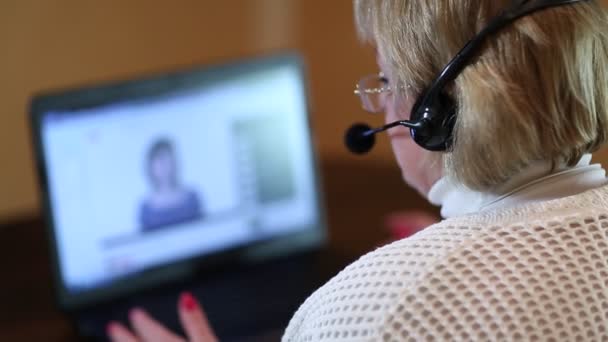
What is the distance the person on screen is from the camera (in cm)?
137

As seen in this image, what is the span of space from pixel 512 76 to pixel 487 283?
17cm

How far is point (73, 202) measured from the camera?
1308 millimetres

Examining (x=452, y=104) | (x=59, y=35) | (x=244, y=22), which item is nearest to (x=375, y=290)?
(x=452, y=104)

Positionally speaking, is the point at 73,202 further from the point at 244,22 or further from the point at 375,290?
the point at 244,22

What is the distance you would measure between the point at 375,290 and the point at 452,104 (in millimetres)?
173

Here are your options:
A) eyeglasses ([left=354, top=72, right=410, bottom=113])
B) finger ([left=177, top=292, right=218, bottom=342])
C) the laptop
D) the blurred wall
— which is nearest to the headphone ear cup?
→ eyeglasses ([left=354, top=72, right=410, bottom=113])

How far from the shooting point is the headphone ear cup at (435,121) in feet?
2.49

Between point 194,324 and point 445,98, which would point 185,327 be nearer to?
point 194,324

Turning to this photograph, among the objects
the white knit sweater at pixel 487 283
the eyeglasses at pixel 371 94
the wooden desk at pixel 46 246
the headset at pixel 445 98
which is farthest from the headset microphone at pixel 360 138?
the wooden desk at pixel 46 246

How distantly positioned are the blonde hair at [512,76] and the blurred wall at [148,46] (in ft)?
3.10

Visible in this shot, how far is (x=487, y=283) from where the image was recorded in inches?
27.3

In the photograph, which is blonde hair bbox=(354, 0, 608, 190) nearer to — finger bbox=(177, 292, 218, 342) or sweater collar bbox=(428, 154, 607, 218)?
sweater collar bbox=(428, 154, 607, 218)

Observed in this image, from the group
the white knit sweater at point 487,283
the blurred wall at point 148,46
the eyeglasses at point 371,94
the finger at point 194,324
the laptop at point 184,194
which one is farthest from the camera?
the blurred wall at point 148,46

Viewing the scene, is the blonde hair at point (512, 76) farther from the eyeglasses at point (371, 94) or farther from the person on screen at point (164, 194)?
the person on screen at point (164, 194)
